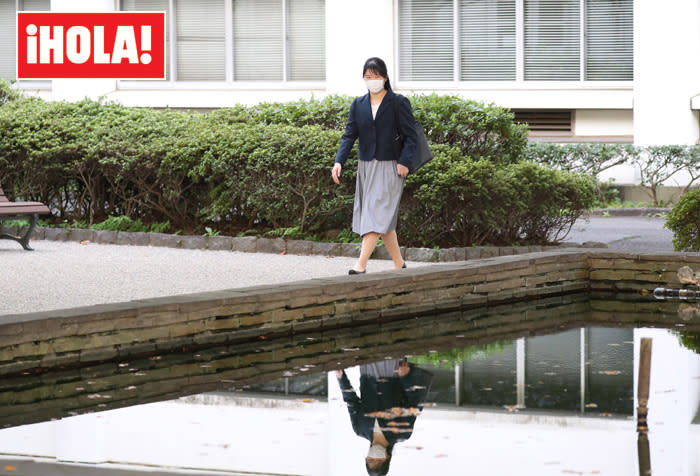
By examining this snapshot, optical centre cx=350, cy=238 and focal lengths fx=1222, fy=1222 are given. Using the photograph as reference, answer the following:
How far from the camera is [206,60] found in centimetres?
2808

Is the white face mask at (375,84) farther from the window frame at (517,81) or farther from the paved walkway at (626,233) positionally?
the window frame at (517,81)

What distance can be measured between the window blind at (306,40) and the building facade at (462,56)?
0.9 inches

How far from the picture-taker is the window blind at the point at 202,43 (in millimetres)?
28047

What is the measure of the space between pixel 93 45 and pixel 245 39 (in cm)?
349

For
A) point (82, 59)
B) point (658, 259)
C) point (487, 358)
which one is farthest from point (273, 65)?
point (487, 358)

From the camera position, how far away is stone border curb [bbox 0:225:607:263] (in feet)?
44.6

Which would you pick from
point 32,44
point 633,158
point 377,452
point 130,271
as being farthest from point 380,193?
point 32,44

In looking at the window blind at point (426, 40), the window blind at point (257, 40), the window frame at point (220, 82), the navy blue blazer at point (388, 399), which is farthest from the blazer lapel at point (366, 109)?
the window blind at point (257, 40)

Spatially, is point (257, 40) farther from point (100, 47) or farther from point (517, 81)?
point (517, 81)

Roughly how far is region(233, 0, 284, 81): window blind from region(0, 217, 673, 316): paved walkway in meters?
12.5

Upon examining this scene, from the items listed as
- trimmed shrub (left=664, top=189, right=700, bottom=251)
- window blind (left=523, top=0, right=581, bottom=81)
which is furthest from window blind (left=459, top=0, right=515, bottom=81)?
trimmed shrub (left=664, top=189, right=700, bottom=251)

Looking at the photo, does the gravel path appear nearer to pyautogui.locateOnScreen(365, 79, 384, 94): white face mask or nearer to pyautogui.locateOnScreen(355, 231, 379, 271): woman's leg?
pyautogui.locateOnScreen(355, 231, 379, 271): woman's leg

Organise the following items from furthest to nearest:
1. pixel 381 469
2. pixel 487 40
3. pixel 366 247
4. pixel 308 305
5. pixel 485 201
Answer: pixel 487 40 < pixel 485 201 < pixel 366 247 < pixel 308 305 < pixel 381 469

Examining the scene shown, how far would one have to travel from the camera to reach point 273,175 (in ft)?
47.9
